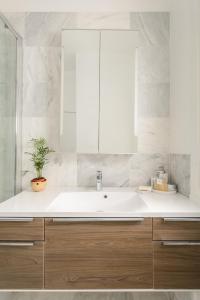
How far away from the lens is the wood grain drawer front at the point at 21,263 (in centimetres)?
133

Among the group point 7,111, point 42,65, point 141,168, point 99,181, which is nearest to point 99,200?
point 99,181

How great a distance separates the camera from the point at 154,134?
1992 mm

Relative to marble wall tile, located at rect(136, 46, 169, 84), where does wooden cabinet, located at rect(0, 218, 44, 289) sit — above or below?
below

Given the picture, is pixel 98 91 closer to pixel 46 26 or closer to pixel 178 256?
pixel 46 26

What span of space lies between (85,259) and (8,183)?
828mm

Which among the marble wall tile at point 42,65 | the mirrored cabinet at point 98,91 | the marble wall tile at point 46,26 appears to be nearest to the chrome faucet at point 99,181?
the mirrored cabinet at point 98,91

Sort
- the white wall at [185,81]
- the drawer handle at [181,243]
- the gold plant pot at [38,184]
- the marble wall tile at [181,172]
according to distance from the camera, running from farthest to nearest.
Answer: the gold plant pot at [38,184] < the marble wall tile at [181,172] < the white wall at [185,81] < the drawer handle at [181,243]

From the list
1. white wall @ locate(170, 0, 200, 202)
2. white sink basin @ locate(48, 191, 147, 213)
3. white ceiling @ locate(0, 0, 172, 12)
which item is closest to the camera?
white wall @ locate(170, 0, 200, 202)

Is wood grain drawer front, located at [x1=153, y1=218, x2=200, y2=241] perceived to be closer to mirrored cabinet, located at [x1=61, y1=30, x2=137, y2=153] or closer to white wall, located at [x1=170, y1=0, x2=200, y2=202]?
white wall, located at [x1=170, y1=0, x2=200, y2=202]

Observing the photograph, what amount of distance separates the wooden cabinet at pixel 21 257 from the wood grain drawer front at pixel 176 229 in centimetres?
62

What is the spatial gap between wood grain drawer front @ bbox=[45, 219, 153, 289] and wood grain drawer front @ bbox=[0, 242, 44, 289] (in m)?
0.04

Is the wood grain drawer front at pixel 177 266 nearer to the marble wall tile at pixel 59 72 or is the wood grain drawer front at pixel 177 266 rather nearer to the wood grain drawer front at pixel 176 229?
the wood grain drawer front at pixel 176 229

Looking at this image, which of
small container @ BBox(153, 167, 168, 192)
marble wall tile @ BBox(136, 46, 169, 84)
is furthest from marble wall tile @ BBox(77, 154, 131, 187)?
marble wall tile @ BBox(136, 46, 169, 84)

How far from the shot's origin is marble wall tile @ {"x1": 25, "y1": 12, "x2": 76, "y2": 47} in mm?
1983
